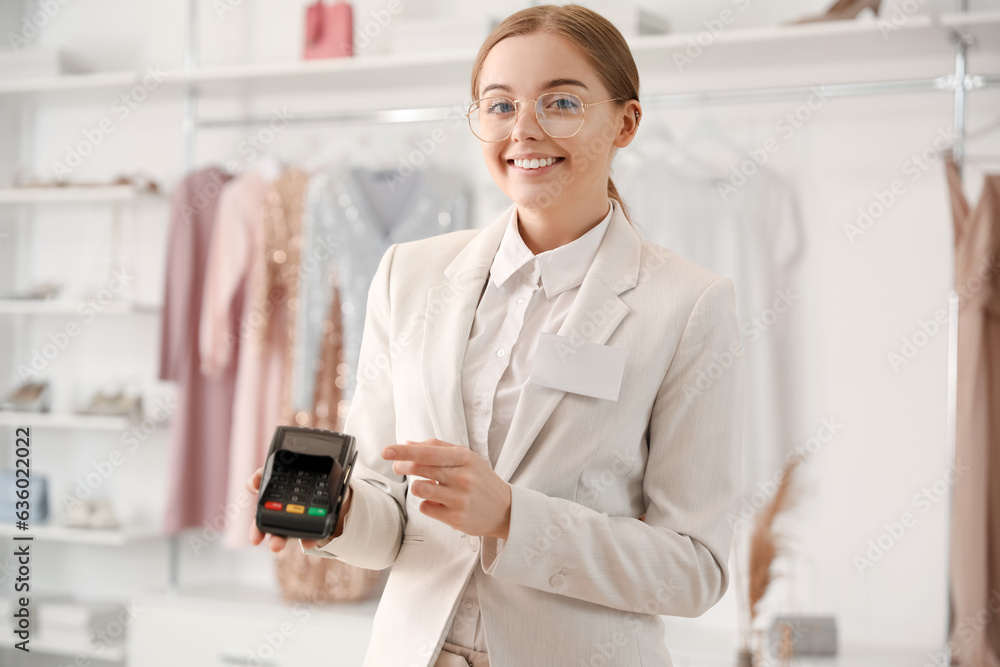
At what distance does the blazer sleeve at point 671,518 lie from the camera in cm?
97

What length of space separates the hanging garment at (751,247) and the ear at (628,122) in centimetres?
155

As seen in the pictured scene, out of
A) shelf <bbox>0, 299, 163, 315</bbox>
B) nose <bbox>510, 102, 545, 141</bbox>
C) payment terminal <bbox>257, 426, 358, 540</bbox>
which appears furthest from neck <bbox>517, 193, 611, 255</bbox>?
shelf <bbox>0, 299, 163, 315</bbox>

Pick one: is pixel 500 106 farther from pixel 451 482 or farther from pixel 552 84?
pixel 451 482

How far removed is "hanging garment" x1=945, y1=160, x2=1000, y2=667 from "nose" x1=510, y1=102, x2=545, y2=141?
71.9 inches

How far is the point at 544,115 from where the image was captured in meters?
1.08

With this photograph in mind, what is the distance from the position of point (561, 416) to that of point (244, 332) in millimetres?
2226

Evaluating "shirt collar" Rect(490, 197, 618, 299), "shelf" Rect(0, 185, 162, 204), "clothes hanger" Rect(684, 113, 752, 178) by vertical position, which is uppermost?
"clothes hanger" Rect(684, 113, 752, 178)

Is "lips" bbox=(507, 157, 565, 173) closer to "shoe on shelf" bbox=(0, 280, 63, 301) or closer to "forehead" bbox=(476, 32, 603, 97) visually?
"forehead" bbox=(476, 32, 603, 97)

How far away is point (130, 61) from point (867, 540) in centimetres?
329

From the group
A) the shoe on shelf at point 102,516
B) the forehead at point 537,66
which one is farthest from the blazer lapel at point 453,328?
the shoe on shelf at point 102,516

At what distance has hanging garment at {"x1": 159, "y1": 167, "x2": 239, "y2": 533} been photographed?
3.13 metres

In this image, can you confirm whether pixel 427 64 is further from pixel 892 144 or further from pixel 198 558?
pixel 198 558

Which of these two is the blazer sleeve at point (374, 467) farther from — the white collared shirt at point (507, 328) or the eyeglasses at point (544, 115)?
the eyeglasses at point (544, 115)

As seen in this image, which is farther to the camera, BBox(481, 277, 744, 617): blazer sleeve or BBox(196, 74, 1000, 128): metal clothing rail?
BBox(196, 74, 1000, 128): metal clothing rail
